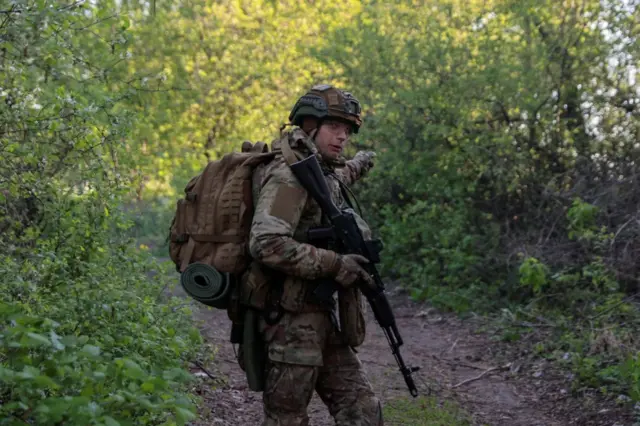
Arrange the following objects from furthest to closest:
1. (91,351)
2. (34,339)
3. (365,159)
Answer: (365,159), (91,351), (34,339)

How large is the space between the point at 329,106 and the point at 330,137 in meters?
0.16

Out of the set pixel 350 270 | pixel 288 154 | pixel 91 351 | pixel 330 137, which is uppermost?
pixel 330 137

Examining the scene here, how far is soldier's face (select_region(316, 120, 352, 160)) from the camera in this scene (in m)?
4.03

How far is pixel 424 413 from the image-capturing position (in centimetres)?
617

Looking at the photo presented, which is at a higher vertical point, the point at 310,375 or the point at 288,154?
the point at 288,154

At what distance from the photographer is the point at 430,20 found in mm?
11594

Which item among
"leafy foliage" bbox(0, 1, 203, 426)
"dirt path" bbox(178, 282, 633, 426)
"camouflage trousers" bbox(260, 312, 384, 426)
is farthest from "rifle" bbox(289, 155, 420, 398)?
"dirt path" bbox(178, 282, 633, 426)

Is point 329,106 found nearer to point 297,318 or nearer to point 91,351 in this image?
point 297,318

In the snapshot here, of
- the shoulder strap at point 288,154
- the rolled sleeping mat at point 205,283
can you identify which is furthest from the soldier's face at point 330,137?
the rolled sleeping mat at point 205,283

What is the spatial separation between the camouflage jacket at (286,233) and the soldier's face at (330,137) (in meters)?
0.06

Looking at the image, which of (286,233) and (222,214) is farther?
(222,214)

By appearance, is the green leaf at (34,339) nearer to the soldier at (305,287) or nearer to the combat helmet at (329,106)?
the soldier at (305,287)

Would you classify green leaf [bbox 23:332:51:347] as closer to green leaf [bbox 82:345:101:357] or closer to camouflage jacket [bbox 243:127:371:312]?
green leaf [bbox 82:345:101:357]

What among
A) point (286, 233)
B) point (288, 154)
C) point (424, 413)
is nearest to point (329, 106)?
point (288, 154)
